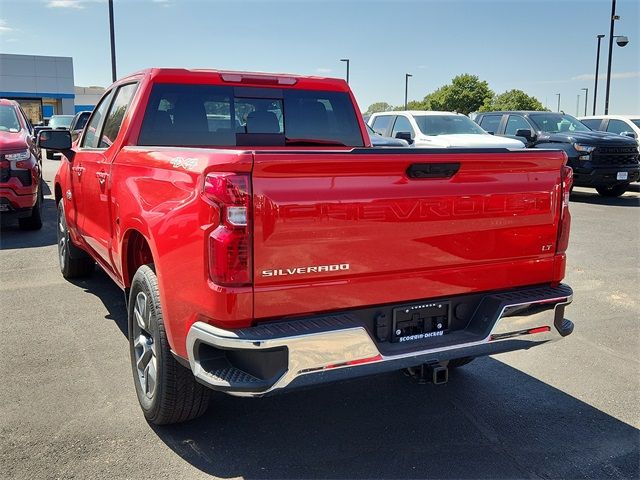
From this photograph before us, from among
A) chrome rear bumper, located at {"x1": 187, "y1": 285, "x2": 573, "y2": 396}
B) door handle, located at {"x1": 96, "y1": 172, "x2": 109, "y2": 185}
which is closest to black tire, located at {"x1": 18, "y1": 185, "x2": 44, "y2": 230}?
door handle, located at {"x1": 96, "y1": 172, "x2": 109, "y2": 185}

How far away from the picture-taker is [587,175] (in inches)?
530

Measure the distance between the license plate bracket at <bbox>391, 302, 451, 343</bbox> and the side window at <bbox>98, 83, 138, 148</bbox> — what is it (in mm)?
2611

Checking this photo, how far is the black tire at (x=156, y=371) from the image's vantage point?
3.11m

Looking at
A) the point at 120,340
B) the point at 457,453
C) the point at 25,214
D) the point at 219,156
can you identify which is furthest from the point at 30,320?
→ the point at 25,214

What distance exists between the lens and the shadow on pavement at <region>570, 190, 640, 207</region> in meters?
13.5

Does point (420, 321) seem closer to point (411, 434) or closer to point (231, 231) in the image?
point (411, 434)

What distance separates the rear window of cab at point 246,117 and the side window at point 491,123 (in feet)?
38.9

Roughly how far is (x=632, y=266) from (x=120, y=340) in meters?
Answer: 6.08

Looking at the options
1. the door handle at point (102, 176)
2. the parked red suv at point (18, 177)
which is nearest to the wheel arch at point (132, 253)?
the door handle at point (102, 176)

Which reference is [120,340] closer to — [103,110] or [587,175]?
[103,110]

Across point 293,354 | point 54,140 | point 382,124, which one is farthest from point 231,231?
point 382,124

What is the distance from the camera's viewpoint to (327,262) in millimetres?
2705

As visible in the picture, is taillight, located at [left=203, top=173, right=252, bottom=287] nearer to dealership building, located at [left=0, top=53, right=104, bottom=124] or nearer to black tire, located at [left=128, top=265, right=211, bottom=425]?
black tire, located at [left=128, top=265, right=211, bottom=425]

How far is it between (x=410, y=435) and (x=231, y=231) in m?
1.65
